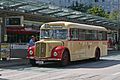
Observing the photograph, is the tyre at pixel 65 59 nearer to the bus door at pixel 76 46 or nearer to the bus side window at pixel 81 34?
the bus door at pixel 76 46

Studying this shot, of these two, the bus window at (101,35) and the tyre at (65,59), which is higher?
the bus window at (101,35)

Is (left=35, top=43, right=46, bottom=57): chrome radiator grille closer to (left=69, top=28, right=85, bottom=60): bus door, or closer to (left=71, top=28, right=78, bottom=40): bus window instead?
(left=69, top=28, right=85, bottom=60): bus door

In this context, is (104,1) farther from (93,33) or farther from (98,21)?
(93,33)

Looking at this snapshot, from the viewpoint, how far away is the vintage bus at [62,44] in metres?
23.0

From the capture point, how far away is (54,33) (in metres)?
24.4

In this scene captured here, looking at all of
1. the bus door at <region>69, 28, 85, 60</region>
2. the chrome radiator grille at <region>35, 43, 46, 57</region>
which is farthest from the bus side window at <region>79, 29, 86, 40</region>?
the chrome radiator grille at <region>35, 43, 46, 57</region>

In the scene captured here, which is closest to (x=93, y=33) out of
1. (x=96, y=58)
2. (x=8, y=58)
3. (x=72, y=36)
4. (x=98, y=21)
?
(x=96, y=58)

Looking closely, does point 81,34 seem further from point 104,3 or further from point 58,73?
point 104,3

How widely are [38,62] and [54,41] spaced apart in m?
1.65

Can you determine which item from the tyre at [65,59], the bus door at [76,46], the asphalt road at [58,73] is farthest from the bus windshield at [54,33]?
the asphalt road at [58,73]

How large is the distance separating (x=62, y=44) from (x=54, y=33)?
4.13 feet

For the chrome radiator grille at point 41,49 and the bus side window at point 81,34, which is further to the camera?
the bus side window at point 81,34

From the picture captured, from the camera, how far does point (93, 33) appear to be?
95.0ft

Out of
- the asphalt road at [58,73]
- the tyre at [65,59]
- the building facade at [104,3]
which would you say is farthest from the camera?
the building facade at [104,3]
